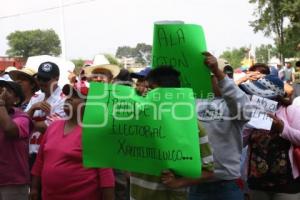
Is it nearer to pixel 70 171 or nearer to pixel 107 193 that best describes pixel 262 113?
pixel 107 193

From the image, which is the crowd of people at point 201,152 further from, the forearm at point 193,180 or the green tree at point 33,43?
the green tree at point 33,43

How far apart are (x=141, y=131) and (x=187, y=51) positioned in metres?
0.76

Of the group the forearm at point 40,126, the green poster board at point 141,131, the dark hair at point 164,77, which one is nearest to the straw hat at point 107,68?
the forearm at point 40,126

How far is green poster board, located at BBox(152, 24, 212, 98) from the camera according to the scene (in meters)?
3.72

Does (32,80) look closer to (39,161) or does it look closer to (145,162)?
(39,161)

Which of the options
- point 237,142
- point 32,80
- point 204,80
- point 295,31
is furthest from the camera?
point 295,31

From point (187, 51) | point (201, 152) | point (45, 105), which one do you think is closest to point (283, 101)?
point (187, 51)

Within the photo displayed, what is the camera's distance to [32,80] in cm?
580

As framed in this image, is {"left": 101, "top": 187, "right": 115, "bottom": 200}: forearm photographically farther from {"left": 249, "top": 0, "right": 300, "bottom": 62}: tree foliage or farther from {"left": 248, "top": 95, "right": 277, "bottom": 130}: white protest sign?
{"left": 249, "top": 0, "right": 300, "bottom": 62}: tree foliage

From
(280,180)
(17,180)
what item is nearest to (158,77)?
(280,180)

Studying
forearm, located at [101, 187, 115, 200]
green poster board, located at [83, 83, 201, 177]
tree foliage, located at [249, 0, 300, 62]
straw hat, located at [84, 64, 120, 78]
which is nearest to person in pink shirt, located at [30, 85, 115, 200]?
forearm, located at [101, 187, 115, 200]

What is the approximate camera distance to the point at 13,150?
469 cm

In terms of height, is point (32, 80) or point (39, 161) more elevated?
point (32, 80)

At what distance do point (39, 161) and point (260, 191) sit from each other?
1.65 m
